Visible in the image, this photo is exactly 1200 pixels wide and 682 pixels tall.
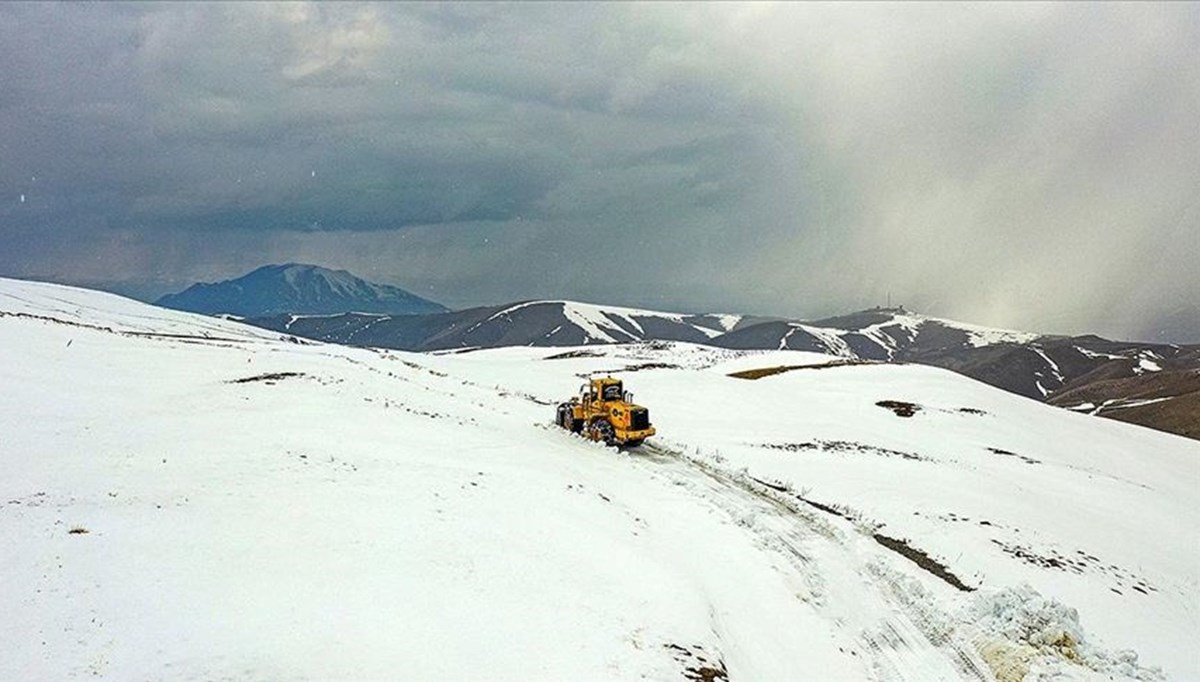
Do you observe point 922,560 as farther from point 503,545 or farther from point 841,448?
point 841,448

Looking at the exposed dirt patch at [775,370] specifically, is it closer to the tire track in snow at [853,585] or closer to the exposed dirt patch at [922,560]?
the tire track in snow at [853,585]

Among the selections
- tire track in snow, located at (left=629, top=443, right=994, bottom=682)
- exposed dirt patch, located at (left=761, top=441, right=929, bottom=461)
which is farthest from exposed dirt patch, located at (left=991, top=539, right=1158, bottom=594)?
exposed dirt patch, located at (left=761, top=441, right=929, bottom=461)

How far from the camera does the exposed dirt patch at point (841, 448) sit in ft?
121

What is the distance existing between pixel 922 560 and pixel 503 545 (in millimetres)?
14710

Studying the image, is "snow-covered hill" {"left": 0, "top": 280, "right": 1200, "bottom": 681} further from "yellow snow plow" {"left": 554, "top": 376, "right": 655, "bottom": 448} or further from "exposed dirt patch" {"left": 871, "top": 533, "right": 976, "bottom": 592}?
"yellow snow plow" {"left": 554, "top": 376, "right": 655, "bottom": 448}

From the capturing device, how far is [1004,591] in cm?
1848

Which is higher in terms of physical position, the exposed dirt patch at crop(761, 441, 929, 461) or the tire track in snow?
the exposed dirt patch at crop(761, 441, 929, 461)

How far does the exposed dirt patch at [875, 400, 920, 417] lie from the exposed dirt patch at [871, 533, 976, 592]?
1171 inches

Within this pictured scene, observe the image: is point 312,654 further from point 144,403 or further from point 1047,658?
point 144,403

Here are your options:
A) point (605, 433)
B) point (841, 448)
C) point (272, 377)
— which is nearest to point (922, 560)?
point (605, 433)

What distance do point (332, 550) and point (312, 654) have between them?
4088 millimetres

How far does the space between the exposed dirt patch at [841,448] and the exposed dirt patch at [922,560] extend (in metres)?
12.8

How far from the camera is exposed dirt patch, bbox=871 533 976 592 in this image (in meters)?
20.6

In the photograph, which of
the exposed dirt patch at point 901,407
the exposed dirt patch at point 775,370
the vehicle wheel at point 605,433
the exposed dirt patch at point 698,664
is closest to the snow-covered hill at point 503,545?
the exposed dirt patch at point 698,664
